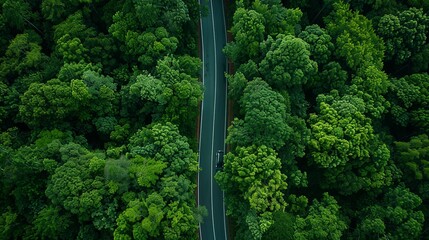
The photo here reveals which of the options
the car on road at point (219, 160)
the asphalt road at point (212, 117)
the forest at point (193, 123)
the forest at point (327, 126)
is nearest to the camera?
the forest at point (193, 123)

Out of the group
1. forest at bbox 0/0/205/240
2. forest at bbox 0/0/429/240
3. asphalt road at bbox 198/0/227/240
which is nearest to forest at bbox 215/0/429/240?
forest at bbox 0/0/429/240

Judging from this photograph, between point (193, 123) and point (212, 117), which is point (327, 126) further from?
point (193, 123)

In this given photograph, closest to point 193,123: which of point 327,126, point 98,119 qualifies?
point 98,119

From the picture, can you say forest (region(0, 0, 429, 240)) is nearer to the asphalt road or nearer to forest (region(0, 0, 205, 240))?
forest (region(0, 0, 205, 240))

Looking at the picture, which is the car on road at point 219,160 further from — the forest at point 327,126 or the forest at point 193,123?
the forest at point 193,123

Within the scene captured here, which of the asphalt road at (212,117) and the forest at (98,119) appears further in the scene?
the asphalt road at (212,117)

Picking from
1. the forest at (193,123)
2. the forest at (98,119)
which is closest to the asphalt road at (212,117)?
the forest at (193,123)
